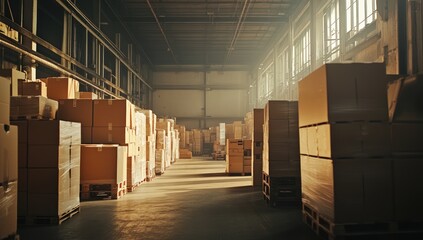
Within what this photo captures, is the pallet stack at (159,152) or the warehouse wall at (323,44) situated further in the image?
the pallet stack at (159,152)

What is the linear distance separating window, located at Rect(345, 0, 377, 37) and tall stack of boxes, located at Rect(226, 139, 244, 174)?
486 cm

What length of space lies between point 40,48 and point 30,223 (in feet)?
25.0

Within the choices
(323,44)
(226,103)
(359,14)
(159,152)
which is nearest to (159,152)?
(159,152)

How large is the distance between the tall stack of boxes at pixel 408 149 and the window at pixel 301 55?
895 centimetres

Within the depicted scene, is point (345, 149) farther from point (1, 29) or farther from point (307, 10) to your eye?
point (307, 10)

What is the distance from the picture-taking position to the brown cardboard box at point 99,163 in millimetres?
6871

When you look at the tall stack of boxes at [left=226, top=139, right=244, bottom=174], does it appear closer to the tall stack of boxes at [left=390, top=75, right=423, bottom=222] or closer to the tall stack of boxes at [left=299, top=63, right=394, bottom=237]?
the tall stack of boxes at [left=299, top=63, right=394, bottom=237]

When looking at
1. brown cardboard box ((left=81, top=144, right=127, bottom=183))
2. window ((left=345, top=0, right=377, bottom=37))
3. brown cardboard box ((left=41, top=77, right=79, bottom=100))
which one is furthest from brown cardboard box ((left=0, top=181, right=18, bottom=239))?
window ((left=345, top=0, right=377, bottom=37))

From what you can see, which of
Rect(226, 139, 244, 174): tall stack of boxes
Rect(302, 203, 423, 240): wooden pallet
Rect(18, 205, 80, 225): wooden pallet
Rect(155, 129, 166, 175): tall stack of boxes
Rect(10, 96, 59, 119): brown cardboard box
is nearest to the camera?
Rect(302, 203, 423, 240): wooden pallet

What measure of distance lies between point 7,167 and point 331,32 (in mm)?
10048

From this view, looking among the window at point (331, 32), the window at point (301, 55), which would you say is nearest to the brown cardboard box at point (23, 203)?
the window at point (331, 32)

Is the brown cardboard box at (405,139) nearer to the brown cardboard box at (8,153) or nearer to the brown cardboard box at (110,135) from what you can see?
the brown cardboard box at (8,153)

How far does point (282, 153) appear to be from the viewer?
252 inches

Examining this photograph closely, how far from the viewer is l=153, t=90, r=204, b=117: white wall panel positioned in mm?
26656
